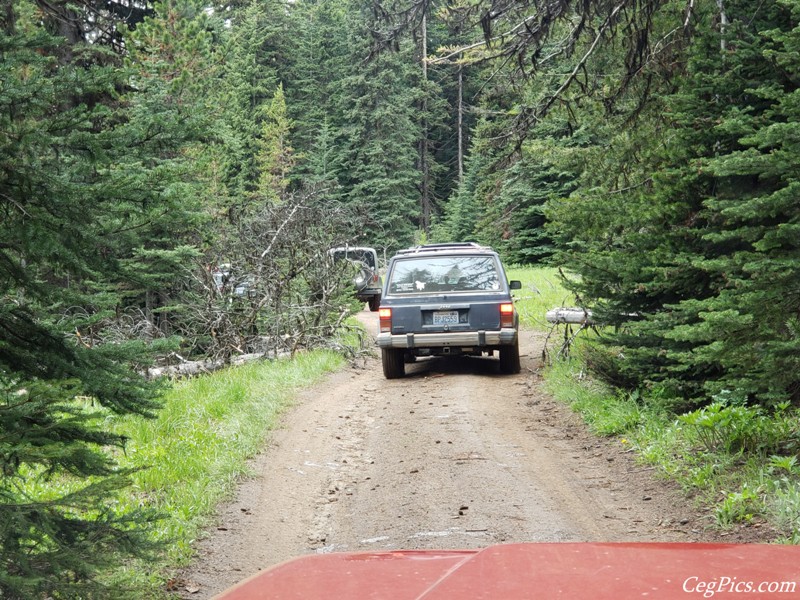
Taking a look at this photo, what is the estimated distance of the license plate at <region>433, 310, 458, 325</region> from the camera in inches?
527

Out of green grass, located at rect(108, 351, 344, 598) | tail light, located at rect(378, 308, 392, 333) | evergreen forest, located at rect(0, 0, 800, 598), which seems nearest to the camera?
evergreen forest, located at rect(0, 0, 800, 598)

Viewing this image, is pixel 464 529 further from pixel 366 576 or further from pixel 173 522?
pixel 366 576

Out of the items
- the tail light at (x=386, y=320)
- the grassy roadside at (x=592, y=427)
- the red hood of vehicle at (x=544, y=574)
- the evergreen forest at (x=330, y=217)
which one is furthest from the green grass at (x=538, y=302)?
the red hood of vehicle at (x=544, y=574)

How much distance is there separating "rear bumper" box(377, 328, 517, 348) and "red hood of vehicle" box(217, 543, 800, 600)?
10939mm

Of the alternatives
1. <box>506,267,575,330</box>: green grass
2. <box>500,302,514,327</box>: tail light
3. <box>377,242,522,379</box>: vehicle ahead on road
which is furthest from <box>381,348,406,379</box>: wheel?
<box>506,267,575,330</box>: green grass

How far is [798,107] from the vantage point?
6.89 metres

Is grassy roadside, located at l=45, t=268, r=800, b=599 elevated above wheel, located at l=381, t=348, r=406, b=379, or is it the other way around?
grassy roadside, located at l=45, t=268, r=800, b=599

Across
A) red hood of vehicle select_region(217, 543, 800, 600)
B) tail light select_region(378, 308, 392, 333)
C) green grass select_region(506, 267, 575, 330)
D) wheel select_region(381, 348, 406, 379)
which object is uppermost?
red hood of vehicle select_region(217, 543, 800, 600)

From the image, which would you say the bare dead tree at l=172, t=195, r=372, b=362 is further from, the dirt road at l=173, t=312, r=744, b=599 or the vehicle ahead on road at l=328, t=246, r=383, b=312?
the vehicle ahead on road at l=328, t=246, r=383, b=312

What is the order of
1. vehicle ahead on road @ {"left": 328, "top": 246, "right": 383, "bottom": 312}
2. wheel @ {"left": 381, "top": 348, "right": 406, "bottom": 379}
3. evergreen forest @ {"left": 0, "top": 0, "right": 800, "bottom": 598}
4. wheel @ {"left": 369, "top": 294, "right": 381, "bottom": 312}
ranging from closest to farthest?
1. evergreen forest @ {"left": 0, "top": 0, "right": 800, "bottom": 598}
2. wheel @ {"left": 381, "top": 348, "right": 406, "bottom": 379}
3. vehicle ahead on road @ {"left": 328, "top": 246, "right": 383, "bottom": 312}
4. wheel @ {"left": 369, "top": 294, "right": 381, "bottom": 312}

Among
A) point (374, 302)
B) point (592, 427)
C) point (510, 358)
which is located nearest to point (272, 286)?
point (510, 358)

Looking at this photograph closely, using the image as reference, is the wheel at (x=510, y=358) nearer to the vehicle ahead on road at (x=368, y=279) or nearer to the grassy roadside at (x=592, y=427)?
the grassy roadside at (x=592, y=427)

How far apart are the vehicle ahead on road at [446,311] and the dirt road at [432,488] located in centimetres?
187

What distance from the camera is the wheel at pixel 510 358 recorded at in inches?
539
